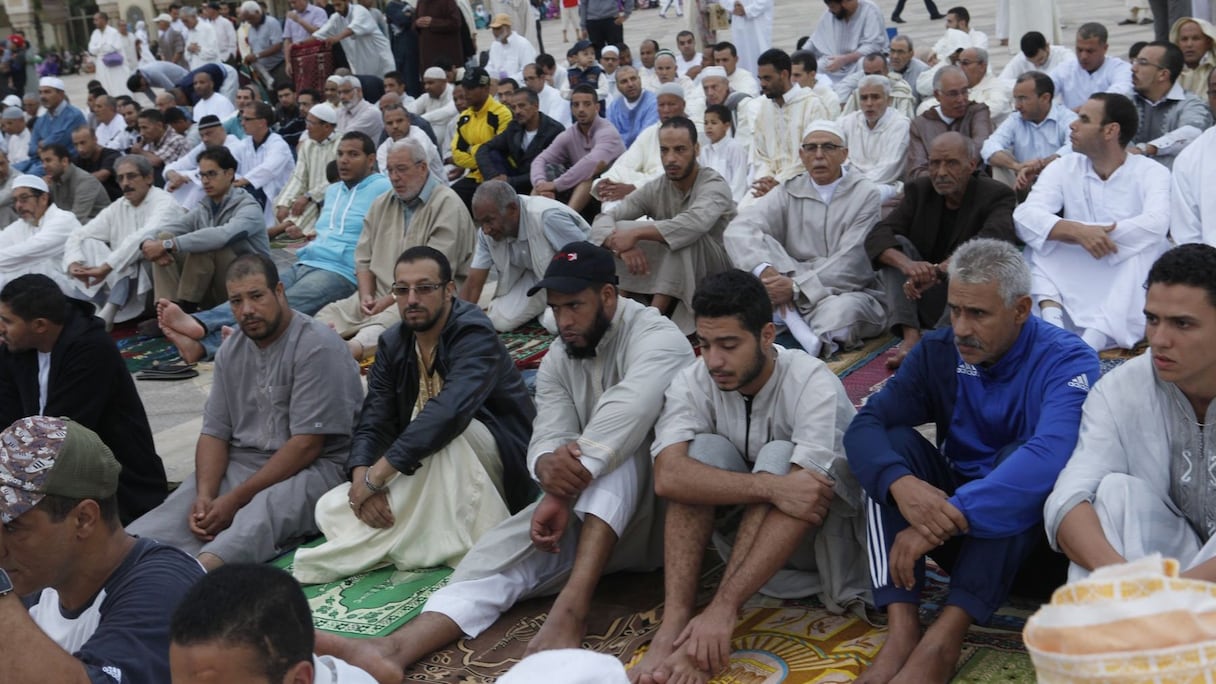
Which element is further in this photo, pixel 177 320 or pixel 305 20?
pixel 305 20

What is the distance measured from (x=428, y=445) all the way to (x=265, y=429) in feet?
2.55

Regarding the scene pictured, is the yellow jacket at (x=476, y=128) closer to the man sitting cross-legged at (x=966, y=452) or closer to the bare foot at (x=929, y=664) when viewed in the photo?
the man sitting cross-legged at (x=966, y=452)

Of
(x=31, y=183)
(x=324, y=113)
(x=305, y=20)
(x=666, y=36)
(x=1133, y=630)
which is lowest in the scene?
(x=666, y=36)

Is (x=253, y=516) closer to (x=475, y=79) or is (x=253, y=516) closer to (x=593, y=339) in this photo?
(x=593, y=339)

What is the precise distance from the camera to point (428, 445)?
400 cm

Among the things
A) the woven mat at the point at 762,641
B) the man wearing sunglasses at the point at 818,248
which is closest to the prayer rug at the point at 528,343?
the man wearing sunglasses at the point at 818,248

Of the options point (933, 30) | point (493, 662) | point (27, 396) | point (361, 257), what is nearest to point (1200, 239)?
point (493, 662)

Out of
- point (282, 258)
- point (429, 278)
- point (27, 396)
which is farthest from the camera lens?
point (282, 258)

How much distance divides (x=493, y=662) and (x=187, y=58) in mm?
A: 16841

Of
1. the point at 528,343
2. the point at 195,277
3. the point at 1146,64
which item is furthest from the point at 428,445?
the point at 1146,64

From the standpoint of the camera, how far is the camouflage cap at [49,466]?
253 cm

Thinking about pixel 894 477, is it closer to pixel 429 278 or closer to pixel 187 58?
pixel 429 278

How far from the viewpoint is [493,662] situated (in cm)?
351

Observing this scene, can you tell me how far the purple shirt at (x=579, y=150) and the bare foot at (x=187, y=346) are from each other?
9.07ft
